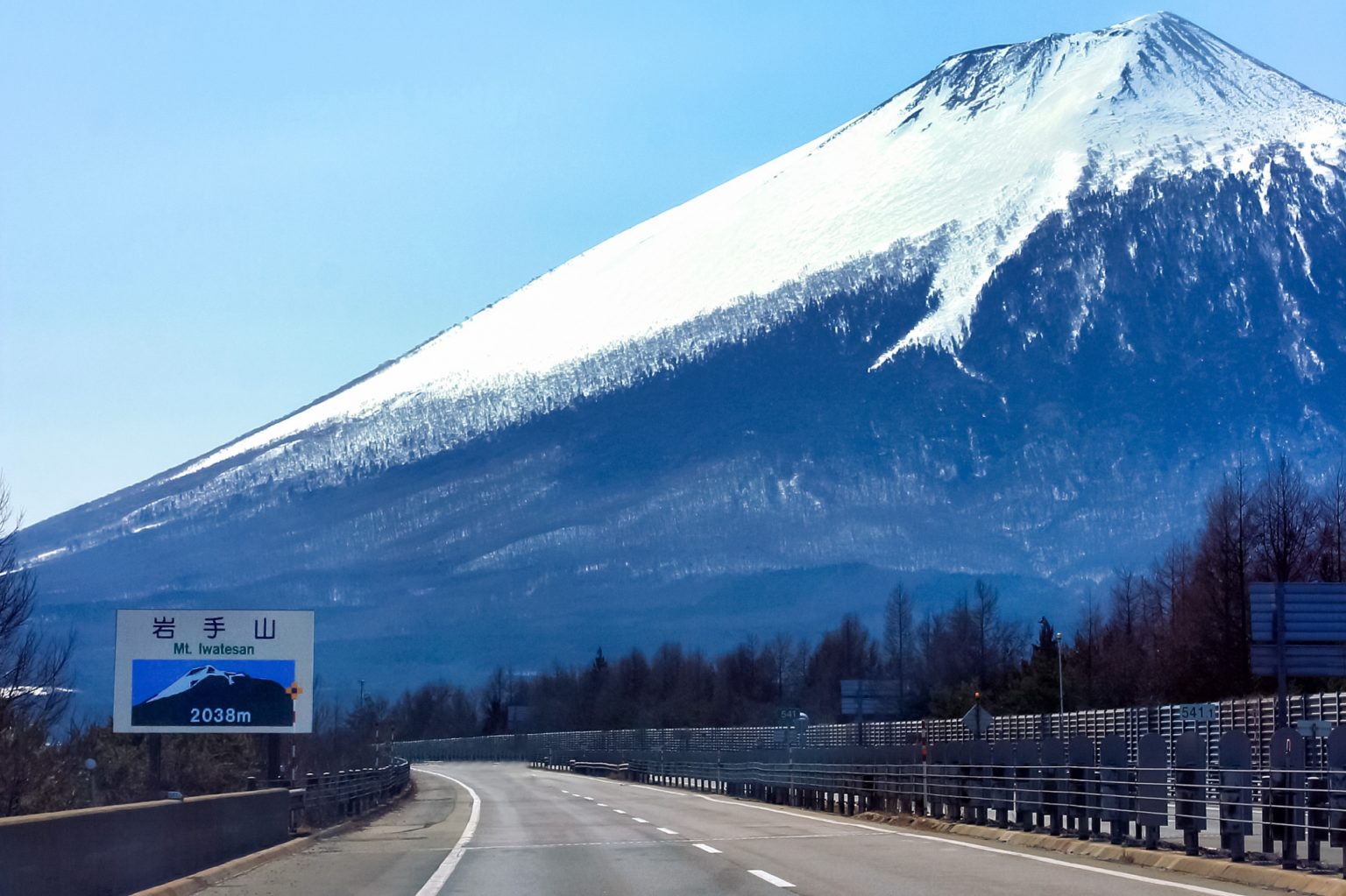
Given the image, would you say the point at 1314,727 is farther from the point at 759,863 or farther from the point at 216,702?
the point at 216,702

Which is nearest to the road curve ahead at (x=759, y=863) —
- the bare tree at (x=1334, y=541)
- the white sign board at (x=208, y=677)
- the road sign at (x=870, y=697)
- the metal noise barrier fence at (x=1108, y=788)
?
the metal noise barrier fence at (x=1108, y=788)

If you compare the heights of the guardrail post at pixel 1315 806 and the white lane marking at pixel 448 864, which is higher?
the guardrail post at pixel 1315 806

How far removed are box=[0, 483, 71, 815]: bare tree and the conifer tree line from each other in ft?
0.25

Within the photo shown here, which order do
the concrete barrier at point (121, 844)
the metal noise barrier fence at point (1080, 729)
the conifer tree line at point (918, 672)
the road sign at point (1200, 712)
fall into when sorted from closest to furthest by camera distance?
the concrete barrier at point (121, 844) → the metal noise barrier fence at point (1080, 729) → the road sign at point (1200, 712) → the conifer tree line at point (918, 672)

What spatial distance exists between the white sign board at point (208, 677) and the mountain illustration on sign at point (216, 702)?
0.02 m

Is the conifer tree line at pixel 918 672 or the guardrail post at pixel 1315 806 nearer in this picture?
the guardrail post at pixel 1315 806

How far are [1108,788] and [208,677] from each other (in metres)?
23.7

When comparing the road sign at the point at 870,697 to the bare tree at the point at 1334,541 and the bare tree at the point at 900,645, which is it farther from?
the bare tree at the point at 1334,541

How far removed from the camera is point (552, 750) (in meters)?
114

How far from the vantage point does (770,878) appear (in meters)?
17.7

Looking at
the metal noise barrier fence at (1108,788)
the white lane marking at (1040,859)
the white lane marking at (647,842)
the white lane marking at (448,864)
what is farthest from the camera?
the white lane marking at (647,842)

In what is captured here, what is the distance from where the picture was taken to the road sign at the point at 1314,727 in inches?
1305

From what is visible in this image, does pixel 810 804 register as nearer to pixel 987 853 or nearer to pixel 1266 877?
pixel 987 853

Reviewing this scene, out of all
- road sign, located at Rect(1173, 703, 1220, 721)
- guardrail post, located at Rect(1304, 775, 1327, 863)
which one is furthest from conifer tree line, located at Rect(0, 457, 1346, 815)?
guardrail post, located at Rect(1304, 775, 1327, 863)
